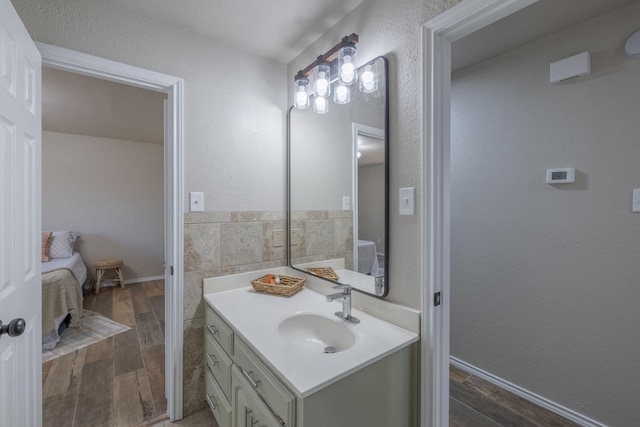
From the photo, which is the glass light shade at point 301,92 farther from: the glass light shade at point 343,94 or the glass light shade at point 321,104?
the glass light shade at point 343,94

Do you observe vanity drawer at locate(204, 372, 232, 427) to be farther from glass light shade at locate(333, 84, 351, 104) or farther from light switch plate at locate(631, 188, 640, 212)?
light switch plate at locate(631, 188, 640, 212)

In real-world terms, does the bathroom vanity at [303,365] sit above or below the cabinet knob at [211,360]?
above

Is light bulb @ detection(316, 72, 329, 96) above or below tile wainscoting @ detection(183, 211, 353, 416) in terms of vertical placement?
above

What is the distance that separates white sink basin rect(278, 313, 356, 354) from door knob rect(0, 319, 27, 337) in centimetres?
93

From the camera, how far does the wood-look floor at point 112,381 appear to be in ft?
5.75

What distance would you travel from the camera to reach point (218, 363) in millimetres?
1507

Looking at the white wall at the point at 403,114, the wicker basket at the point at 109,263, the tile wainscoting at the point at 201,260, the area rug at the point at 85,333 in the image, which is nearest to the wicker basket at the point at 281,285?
the tile wainscoting at the point at 201,260

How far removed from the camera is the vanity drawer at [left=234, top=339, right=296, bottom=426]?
909 mm

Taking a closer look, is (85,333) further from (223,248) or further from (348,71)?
(348,71)

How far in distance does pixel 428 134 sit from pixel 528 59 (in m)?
1.27

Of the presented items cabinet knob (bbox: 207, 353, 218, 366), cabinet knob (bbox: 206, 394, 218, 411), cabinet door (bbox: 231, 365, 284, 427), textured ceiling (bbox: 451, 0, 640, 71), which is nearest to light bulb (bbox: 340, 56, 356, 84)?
textured ceiling (bbox: 451, 0, 640, 71)

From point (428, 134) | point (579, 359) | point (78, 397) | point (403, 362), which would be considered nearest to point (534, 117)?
point (428, 134)

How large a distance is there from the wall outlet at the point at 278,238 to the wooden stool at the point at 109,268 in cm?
359

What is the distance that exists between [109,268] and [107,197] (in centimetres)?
115
